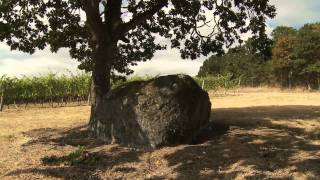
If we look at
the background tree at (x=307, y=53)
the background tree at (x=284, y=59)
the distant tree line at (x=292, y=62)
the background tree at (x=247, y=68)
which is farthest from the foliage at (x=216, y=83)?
the background tree at (x=247, y=68)

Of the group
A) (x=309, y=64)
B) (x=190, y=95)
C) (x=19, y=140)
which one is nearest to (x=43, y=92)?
(x=19, y=140)

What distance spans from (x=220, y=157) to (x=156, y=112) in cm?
209

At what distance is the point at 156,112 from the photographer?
38.8ft

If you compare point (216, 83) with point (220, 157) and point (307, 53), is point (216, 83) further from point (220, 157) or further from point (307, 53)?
point (220, 157)

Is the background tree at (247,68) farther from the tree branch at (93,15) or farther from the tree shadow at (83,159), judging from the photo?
the tree shadow at (83,159)

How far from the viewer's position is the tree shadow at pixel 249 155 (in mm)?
9859

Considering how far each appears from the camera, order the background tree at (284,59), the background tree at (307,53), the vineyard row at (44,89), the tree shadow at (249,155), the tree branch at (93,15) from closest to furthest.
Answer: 1. the tree shadow at (249,155)
2. the tree branch at (93,15)
3. the vineyard row at (44,89)
4. the background tree at (307,53)
5. the background tree at (284,59)

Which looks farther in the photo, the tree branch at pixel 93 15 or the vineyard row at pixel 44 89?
the vineyard row at pixel 44 89

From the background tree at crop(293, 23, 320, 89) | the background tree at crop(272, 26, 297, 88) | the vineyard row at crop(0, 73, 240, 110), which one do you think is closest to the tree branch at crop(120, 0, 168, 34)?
the vineyard row at crop(0, 73, 240, 110)

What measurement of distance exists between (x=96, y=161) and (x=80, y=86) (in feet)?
91.5

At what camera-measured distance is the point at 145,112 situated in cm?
1194

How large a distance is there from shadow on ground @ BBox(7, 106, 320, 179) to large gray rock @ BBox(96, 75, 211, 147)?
383 mm

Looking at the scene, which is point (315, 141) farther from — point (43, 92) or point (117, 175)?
point (43, 92)

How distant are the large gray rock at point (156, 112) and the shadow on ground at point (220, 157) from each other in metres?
0.38
